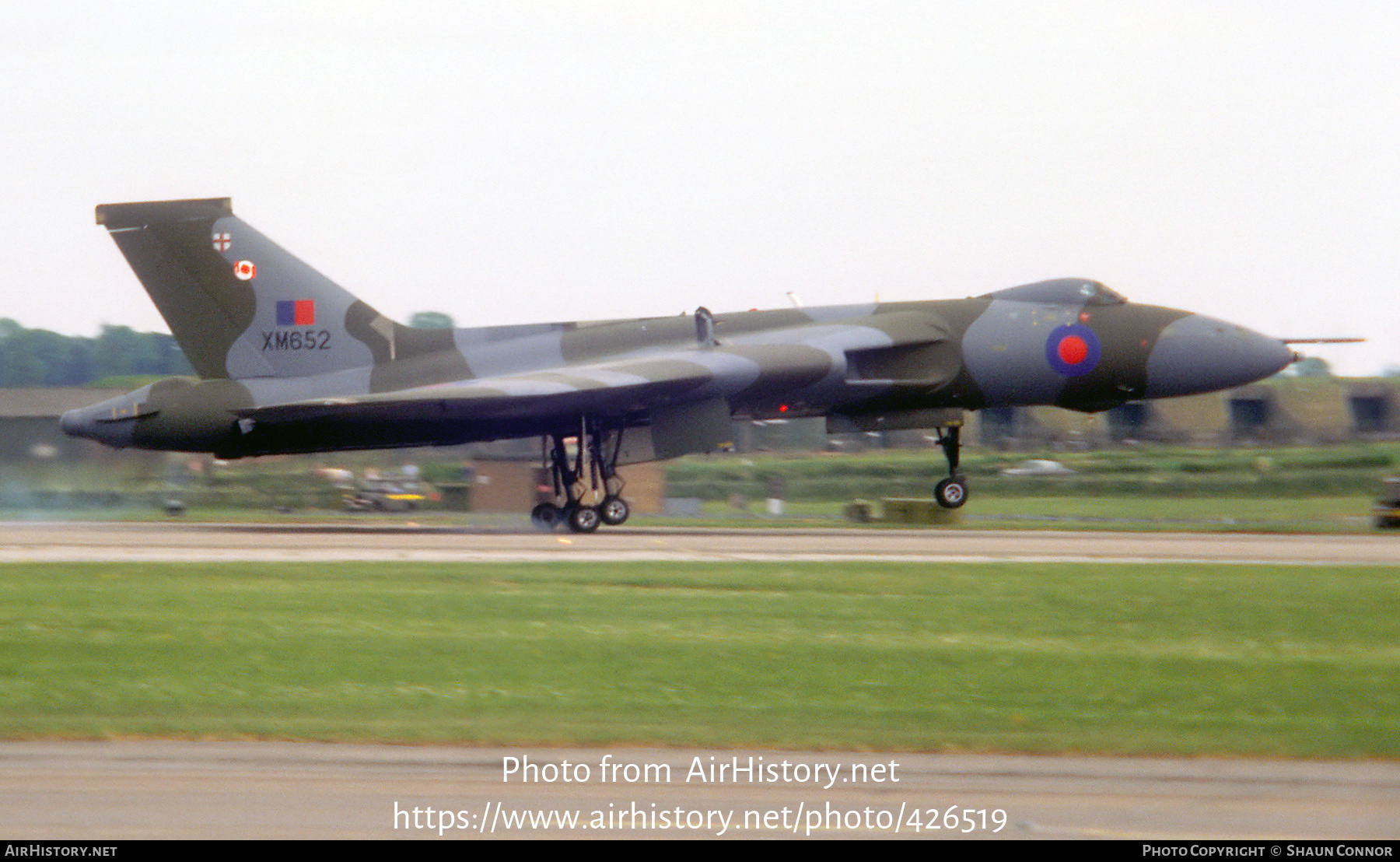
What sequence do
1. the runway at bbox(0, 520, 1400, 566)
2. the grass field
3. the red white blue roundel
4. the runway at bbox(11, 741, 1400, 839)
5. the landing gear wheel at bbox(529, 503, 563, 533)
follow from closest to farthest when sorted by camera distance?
the runway at bbox(11, 741, 1400, 839)
the grass field
the runway at bbox(0, 520, 1400, 566)
the red white blue roundel
the landing gear wheel at bbox(529, 503, 563, 533)

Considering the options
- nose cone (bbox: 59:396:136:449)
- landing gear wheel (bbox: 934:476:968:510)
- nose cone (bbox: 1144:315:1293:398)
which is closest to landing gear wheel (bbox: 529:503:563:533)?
landing gear wheel (bbox: 934:476:968:510)

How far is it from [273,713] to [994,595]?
299 inches

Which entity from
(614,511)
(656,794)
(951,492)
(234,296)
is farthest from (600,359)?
(656,794)

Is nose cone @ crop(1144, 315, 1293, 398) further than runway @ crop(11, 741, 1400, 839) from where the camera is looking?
Yes

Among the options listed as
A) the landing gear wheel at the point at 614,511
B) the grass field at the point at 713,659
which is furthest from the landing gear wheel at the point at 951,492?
the grass field at the point at 713,659

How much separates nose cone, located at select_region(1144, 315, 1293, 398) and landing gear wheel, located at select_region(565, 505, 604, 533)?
9.54 metres

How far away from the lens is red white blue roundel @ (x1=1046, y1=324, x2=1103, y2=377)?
22938 mm

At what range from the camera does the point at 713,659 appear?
1017cm

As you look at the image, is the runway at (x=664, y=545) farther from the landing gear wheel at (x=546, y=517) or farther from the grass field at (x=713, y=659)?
the grass field at (x=713, y=659)

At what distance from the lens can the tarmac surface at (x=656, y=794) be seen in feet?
19.3

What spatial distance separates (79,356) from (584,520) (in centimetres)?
2252

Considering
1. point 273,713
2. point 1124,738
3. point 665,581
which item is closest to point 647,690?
point 273,713

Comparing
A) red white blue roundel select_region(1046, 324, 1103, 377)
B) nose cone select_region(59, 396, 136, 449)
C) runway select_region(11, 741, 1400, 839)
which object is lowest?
runway select_region(11, 741, 1400, 839)

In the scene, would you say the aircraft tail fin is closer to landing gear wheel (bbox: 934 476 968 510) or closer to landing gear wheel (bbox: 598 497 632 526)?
landing gear wheel (bbox: 598 497 632 526)
